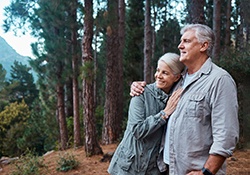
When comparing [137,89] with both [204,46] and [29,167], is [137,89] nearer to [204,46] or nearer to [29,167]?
[204,46]

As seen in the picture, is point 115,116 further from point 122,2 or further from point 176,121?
point 176,121

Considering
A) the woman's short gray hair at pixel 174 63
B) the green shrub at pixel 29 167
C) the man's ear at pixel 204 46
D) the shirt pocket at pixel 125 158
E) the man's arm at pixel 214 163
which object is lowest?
the green shrub at pixel 29 167

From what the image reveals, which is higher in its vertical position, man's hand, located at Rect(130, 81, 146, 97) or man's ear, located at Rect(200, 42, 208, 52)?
man's ear, located at Rect(200, 42, 208, 52)

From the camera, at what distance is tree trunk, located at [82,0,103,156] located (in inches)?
184

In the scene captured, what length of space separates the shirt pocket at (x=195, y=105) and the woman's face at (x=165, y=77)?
10.8 inches

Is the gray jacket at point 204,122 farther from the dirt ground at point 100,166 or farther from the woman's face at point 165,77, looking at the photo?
the dirt ground at point 100,166

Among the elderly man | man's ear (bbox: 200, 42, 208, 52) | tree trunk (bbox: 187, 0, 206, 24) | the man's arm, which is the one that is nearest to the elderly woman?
the elderly man

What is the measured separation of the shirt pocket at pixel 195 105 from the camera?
4.01 feet

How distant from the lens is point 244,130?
485cm

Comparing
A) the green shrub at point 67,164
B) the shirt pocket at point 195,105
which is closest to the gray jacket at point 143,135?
the shirt pocket at point 195,105

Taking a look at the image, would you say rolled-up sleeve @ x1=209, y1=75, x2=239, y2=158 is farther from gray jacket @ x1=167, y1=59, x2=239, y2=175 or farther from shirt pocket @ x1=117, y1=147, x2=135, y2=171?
shirt pocket @ x1=117, y1=147, x2=135, y2=171

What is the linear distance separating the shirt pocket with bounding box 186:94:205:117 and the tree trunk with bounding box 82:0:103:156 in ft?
11.5

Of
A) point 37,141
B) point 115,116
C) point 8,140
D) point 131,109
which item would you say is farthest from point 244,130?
point 8,140

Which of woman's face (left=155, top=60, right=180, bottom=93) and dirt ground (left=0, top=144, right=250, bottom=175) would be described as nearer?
woman's face (left=155, top=60, right=180, bottom=93)
